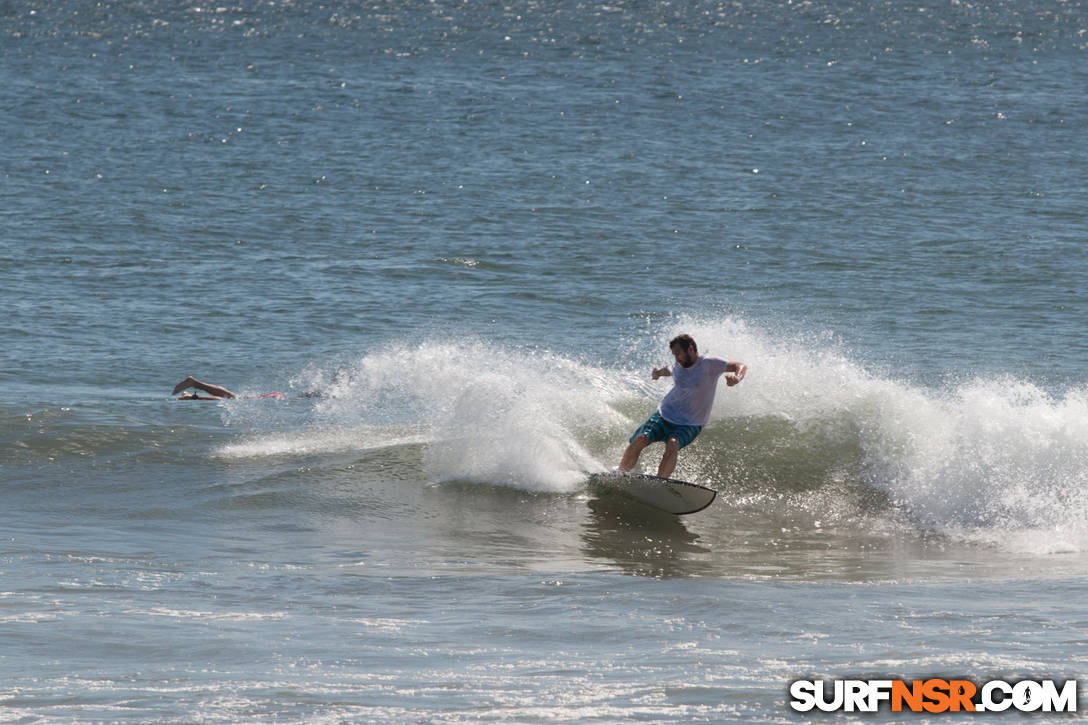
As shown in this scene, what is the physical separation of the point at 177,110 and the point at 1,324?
25.5 metres

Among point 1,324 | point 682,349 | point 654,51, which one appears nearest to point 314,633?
point 682,349

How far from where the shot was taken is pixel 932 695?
255 inches

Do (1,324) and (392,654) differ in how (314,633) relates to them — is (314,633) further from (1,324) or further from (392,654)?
(1,324)

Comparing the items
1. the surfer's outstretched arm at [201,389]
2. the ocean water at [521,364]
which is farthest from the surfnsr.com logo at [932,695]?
the surfer's outstretched arm at [201,389]

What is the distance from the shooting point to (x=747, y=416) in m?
14.8

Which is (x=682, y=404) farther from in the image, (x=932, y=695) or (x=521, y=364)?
(x=932, y=695)

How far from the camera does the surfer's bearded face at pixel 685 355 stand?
12094 mm

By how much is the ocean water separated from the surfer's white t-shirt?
1.02 m

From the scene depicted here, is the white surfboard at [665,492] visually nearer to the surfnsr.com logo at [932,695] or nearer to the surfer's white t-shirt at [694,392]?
the surfer's white t-shirt at [694,392]

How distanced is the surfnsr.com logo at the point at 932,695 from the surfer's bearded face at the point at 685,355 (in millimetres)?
5641

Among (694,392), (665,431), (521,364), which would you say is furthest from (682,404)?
(521,364)

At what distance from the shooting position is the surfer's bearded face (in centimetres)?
1209

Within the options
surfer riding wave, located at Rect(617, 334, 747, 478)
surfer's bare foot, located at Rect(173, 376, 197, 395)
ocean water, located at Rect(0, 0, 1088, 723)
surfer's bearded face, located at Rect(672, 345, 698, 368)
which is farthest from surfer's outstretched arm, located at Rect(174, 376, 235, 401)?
surfer's bearded face, located at Rect(672, 345, 698, 368)

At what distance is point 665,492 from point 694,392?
39.8 inches
